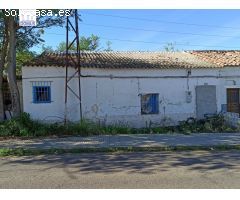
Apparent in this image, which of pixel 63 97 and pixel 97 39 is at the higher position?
pixel 97 39

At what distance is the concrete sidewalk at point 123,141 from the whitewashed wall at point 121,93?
3.60 metres

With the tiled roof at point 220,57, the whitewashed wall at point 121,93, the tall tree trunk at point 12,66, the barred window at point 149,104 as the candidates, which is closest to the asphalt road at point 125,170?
the tall tree trunk at point 12,66

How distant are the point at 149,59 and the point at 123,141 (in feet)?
26.7

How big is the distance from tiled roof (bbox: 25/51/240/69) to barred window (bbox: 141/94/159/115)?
1512mm

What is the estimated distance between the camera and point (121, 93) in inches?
674

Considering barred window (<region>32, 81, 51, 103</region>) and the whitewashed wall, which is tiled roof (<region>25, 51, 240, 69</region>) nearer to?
the whitewashed wall

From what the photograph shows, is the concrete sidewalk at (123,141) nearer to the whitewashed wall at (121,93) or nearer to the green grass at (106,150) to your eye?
the green grass at (106,150)

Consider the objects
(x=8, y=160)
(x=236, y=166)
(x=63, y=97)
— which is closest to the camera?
(x=236, y=166)

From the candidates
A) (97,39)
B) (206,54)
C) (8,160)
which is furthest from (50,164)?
(97,39)

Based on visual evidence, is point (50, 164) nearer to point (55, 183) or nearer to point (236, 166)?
point (55, 183)

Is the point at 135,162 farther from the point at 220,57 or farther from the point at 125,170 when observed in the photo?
the point at 220,57

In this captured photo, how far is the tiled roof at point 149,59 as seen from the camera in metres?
Answer: 16.8

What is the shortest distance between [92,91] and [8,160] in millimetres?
7906
